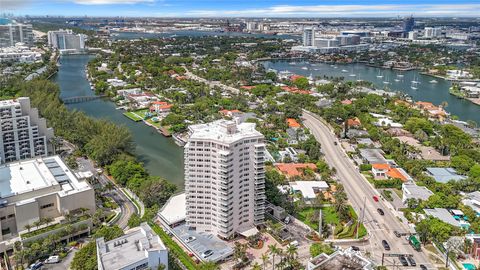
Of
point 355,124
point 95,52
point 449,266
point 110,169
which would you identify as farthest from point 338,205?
point 95,52

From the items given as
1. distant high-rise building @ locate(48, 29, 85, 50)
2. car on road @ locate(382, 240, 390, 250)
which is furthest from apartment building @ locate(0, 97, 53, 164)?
distant high-rise building @ locate(48, 29, 85, 50)

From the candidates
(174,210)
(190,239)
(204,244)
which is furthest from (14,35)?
(204,244)

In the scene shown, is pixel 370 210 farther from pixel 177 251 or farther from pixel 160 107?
pixel 160 107

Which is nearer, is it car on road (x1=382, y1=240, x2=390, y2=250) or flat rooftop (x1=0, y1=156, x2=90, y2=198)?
car on road (x1=382, y1=240, x2=390, y2=250)

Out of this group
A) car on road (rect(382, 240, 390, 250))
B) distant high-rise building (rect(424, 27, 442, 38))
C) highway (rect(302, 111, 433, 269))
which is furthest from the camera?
distant high-rise building (rect(424, 27, 442, 38))

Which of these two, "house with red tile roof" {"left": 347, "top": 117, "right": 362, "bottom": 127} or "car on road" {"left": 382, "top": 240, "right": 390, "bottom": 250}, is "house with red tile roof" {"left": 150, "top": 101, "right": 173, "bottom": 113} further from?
"car on road" {"left": 382, "top": 240, "right": 390, "bottom": 250}

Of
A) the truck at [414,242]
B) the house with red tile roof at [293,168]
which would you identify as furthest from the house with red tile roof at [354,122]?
the truck at [414,242]

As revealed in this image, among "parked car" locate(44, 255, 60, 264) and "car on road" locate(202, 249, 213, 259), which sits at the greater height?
"car on road" locate(202, 249, 213, 259)
